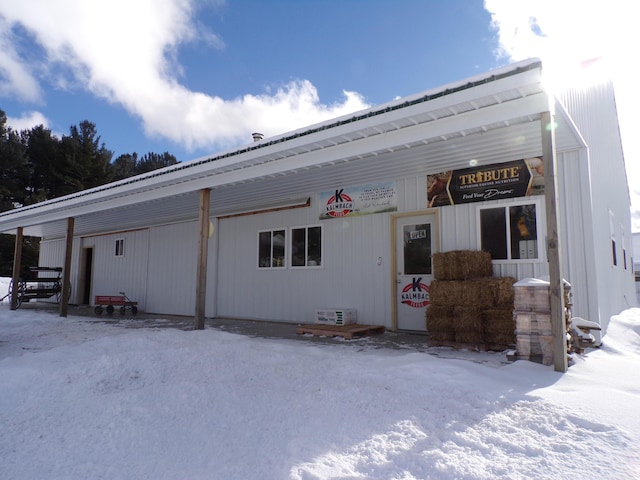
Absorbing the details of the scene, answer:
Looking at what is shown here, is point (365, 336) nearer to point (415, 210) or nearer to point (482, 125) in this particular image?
Answer: point (415, 210)

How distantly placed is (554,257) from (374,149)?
2.53 meters

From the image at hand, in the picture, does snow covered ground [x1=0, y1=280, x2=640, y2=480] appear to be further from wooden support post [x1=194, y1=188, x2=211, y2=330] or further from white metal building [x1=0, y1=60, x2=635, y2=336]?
wooden support post [x1=194, y1=188, x2=211, y2=330]

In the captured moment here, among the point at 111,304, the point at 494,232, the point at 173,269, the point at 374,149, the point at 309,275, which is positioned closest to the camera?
the point at 374,149

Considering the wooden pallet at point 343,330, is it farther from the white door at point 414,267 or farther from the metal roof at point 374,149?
the metal roof at point 374,149

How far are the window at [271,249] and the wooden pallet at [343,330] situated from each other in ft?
8.28

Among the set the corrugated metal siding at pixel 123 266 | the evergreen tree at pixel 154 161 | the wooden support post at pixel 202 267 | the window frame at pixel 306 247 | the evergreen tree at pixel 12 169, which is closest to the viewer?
the wooden support post at pixel 202 267

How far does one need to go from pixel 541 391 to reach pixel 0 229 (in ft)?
54.2

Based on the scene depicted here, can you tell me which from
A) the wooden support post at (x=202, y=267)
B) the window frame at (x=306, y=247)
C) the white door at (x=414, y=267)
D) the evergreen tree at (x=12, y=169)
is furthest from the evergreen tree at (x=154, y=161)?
the white door at (x=414, y=267)

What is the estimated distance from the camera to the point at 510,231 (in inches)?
271

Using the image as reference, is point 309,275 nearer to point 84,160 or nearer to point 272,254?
point 272,254

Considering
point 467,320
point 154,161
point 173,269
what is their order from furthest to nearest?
point 154,161 < point 173,269 < point 467,320

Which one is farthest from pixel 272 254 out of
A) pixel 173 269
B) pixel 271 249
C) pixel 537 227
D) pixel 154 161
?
pixel 154 161

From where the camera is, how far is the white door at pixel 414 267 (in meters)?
7.79

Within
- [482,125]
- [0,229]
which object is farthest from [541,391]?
[0,229]
